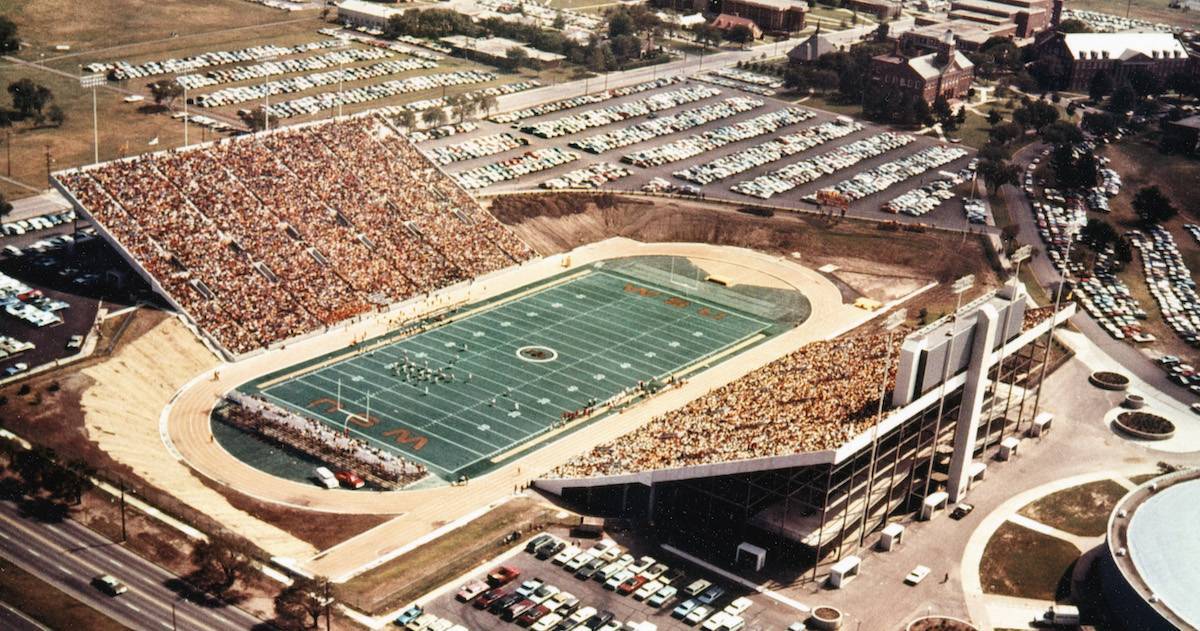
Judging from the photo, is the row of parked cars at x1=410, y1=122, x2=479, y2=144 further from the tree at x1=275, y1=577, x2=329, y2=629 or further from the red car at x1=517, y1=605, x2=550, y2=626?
the red car at x1=517, y1=605, x2=550, y2=626

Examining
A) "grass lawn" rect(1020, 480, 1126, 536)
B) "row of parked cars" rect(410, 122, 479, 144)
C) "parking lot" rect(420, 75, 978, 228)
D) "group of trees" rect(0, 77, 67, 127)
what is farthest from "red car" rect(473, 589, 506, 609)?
"group of trees" rect(0, 77, 67, 127)

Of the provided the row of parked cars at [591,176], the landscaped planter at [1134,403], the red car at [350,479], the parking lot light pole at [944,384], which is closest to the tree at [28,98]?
the row of parked cars at [591,176]

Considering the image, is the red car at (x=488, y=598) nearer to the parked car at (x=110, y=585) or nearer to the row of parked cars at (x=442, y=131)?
the parked car at (x=110, y=585)

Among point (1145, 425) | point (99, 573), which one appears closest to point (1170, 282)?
point (1145, 425)

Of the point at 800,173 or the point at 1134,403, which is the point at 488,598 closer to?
the point at 1134,403

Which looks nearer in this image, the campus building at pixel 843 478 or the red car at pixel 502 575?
the red car at pixel 502 575

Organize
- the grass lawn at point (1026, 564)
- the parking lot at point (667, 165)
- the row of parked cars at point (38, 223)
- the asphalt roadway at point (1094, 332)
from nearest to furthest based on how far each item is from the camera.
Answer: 1. the grass lawn at point (1026, 564)
2. the asphalt roadway at point (1094, 332)
3. the row of parked cars at point (38, 223)
4. the parking lot at point (667, 165)

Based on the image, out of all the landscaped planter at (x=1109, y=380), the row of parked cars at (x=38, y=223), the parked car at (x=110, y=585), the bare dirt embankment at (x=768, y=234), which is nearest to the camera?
the parked car at (x=110, y=585)

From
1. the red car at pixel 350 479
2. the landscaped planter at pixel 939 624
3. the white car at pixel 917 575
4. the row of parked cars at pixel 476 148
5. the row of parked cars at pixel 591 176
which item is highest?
the row of parked cars at pixel 476 148
